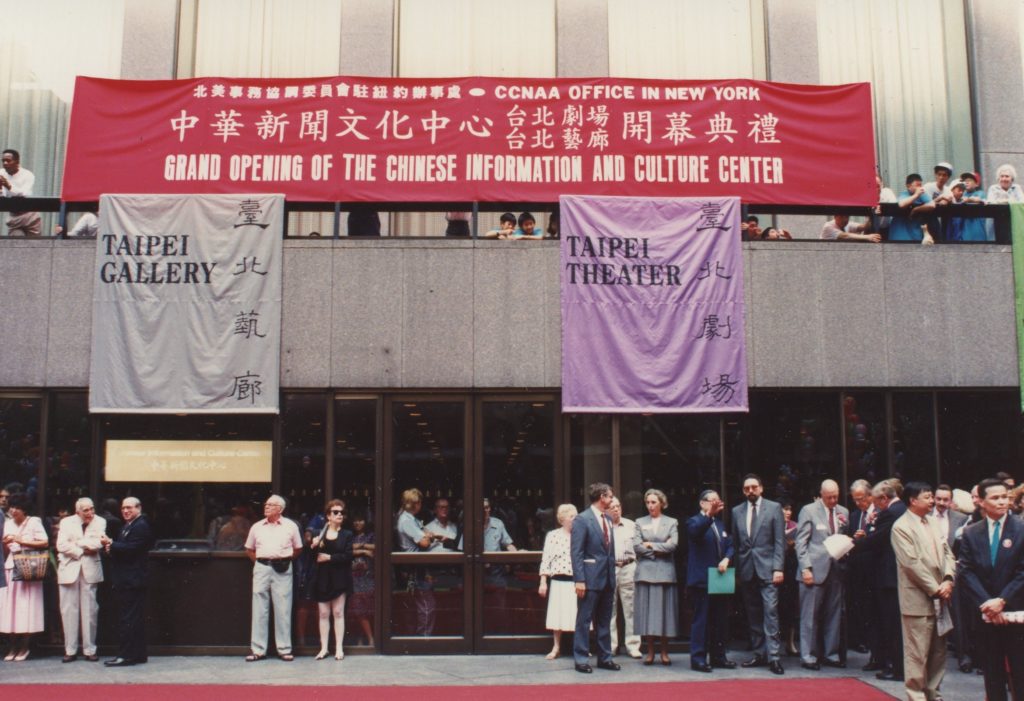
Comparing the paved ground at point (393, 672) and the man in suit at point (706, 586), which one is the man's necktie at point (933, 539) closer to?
the paved ground at point (393, 672)

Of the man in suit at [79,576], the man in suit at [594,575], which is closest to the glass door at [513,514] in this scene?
the man in suit at [594,575]

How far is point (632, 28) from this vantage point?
52.9ft

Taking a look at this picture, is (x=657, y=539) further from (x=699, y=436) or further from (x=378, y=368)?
(x=378, y=368)

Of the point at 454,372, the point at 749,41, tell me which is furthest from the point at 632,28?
the point at 454,372

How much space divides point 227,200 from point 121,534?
438cm

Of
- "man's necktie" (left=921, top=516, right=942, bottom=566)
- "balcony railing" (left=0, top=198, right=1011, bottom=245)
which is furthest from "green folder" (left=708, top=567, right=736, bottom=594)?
"balcony railing" (left=0, top=198, right=1011, bottom=245)

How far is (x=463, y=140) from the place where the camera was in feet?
44.5

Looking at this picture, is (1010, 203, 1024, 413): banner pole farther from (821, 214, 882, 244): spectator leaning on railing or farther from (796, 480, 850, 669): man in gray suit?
(796, 480, 850, 669): man in gray suit

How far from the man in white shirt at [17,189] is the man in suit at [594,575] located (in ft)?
27.7

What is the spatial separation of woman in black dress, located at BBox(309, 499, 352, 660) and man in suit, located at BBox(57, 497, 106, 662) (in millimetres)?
2591

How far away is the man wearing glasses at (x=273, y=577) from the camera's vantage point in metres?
12.3

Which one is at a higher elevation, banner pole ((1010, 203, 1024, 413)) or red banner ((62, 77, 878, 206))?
red banner ((62, 77, 878, 206))

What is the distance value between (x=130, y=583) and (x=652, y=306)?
7152 millimetres

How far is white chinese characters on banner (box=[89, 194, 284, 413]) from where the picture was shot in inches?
508
